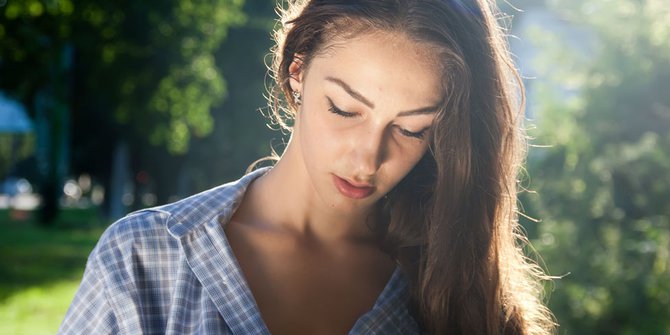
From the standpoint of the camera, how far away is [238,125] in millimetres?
23031

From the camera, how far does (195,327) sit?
2.38 metres

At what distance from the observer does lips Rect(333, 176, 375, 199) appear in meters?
2.66

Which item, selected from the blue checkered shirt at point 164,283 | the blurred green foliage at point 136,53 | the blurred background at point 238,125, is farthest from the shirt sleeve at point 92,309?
the blurred green foliage at point 136,53

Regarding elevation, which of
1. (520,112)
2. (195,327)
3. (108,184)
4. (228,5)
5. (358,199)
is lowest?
(108,184)

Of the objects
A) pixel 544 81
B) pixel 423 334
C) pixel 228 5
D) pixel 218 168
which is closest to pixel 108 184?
pixel 218 168

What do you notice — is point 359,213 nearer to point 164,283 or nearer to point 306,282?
point 306,282

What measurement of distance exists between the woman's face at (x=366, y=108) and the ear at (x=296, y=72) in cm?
8

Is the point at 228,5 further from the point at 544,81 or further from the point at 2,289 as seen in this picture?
the point at 544,81

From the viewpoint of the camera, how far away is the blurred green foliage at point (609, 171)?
5414 mm

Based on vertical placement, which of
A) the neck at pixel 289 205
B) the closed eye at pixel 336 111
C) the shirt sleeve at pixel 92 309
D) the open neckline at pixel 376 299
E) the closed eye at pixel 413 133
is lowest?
the shirt sleeve at pixel 92 309

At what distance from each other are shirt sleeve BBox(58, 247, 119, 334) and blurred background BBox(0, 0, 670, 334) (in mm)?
1309

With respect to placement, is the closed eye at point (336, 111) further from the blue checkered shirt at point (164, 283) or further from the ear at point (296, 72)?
the blue checkered shirt at point (164, 283)

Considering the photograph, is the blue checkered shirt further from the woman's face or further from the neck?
the woman's face

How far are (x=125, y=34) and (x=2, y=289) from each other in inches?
271
